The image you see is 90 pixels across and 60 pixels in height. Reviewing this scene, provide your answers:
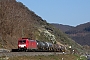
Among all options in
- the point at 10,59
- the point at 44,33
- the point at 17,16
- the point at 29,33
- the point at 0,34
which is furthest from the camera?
the point at 44,33

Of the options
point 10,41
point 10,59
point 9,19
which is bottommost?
point 10,59

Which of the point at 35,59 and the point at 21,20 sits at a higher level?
the point at 21,20

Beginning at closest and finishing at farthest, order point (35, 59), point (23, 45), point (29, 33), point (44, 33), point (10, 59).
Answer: point (10, 59) → point (35, 59) → point (23, 45) → point (29, 33) → point (44, 33)

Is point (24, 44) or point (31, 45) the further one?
point (31, 45)

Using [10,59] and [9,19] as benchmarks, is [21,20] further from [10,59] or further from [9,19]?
[10,59]

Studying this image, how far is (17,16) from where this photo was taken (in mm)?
104812

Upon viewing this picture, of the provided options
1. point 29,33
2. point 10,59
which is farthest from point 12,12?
point 10,59

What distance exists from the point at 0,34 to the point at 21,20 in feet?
52.3

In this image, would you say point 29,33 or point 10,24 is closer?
point 10,24

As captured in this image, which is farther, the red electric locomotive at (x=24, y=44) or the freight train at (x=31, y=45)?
the freight train at (x=31, y=45)

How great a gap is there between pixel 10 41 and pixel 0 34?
12.3 feet

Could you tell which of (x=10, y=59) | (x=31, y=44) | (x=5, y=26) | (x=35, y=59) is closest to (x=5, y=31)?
(x=5, y=26)

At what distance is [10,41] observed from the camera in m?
97.2

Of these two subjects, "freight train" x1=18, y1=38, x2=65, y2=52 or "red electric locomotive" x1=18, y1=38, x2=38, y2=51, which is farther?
"freight train" x1=18, y1=38, x2=65, y2=52
